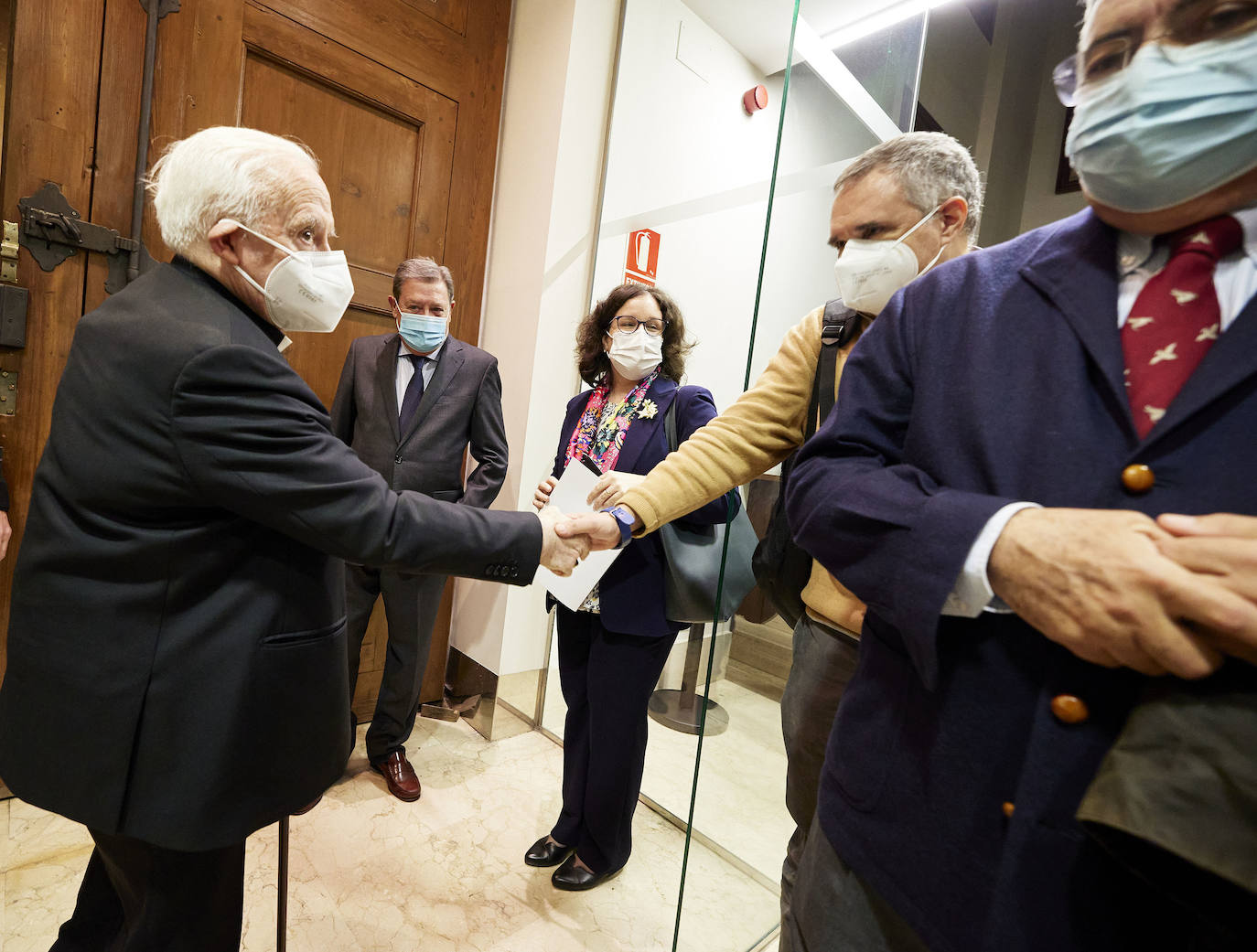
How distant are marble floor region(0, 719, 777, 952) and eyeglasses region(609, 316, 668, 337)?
1394mm

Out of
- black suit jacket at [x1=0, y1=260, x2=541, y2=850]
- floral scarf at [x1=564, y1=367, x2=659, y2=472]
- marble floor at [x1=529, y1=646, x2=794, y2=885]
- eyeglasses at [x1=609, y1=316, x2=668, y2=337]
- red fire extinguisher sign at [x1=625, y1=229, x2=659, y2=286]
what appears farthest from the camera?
red fire extinguisher sign at [x1=625, y1=229, x2=659, y2=286]

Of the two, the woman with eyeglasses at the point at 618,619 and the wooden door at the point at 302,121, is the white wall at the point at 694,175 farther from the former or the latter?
the woman with eyeglasses at the point at 618,619

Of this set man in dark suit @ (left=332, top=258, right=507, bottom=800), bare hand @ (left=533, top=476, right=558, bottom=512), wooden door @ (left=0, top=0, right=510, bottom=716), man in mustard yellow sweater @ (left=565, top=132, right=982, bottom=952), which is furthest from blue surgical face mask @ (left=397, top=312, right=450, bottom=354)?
man in mustard yellow sweater @ (left=565, top=132, right=982, bottom=952)

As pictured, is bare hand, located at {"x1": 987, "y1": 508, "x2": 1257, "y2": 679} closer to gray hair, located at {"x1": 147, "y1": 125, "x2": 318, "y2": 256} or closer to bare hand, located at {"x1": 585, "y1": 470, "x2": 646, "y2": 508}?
bare hand, located at {"x1": 585, "y1": 470, "x2": 646, "y2": 508}

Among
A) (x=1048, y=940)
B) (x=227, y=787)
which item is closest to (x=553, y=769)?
(x=227, y=787)

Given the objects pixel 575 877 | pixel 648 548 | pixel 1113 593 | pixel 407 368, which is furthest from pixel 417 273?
pixel 1113 593

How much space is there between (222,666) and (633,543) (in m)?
1.03

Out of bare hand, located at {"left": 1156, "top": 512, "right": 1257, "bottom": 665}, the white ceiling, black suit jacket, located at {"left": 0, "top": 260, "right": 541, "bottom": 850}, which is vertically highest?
the white ceiling

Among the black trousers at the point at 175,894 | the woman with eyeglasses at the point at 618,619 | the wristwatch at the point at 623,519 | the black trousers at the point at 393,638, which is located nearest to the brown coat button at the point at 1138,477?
the wristwatch at the point at 623,519

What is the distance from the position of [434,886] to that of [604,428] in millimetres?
1473

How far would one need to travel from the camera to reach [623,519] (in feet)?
4.14

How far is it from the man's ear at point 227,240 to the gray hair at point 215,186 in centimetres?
2

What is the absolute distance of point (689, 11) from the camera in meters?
2.76

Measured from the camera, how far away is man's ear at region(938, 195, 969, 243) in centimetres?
110
